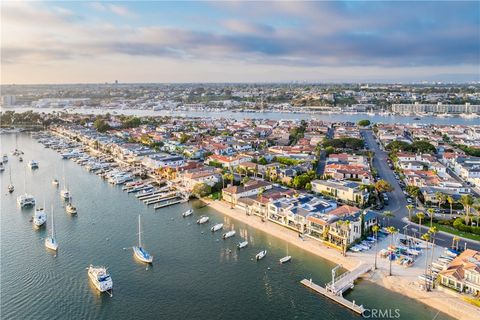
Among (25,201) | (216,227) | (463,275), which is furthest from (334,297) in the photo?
(25,201)

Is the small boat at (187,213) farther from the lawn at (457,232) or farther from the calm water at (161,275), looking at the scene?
the lawn at (457,232)

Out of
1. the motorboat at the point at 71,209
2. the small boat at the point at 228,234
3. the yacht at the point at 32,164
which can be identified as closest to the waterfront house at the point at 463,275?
the small boat at the point at 228,234

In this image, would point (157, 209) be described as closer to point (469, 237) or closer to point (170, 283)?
point (170, 283)

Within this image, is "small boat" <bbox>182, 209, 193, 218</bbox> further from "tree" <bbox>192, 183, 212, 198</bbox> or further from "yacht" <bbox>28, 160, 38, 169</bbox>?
"yacht" <bbox>28, 160, 38, 169</bbox>

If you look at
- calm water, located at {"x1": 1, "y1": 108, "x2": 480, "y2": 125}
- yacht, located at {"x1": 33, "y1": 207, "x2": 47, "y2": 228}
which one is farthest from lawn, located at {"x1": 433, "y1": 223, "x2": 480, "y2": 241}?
calm water, located at {"x1": 1, "y1": 108, "x2": 480, "y2": 125}

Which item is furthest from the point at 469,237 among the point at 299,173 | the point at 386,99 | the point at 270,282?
the point at 386,99

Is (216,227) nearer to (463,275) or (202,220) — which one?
(202,220)
